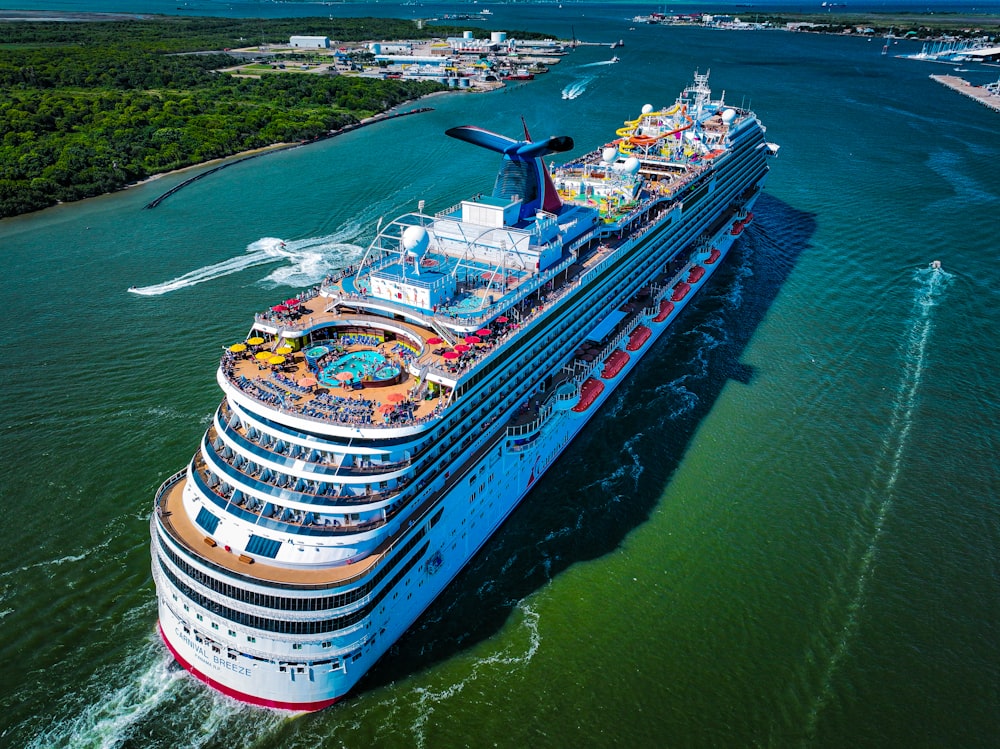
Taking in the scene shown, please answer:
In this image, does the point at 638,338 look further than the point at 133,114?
No

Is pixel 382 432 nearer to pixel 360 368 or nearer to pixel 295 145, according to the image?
pixel 360 368

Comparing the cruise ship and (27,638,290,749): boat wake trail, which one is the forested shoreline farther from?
(27,638,290,749): boat wake trail

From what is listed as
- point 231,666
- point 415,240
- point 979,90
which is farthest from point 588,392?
point 979,90

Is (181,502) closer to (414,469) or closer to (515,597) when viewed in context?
(414,469)

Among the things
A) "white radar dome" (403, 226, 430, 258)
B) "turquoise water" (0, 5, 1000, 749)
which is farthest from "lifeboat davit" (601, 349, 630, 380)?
"white radar dome" (403, 226, 430, 258)

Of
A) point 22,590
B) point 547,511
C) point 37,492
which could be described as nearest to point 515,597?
point 547,511

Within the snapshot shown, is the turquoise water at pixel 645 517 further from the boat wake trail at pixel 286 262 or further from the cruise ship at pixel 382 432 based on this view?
the cruise ship at pixel 382 432

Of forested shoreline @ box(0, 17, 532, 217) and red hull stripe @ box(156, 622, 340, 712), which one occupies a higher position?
forested shoreline @ box(0, 17, 532, 217)
